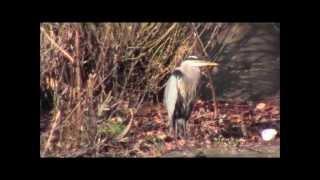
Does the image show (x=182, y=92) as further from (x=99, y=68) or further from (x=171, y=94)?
(x=99, y=68)

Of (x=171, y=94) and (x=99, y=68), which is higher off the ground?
(x=99, y=68)

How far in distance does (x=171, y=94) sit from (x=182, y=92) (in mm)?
90

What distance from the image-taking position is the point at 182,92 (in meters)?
4.48

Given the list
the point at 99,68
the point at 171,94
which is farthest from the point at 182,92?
the point at 99,68

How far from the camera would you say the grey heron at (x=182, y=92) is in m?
4.46

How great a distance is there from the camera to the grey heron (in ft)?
14.6

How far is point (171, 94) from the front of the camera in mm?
4469

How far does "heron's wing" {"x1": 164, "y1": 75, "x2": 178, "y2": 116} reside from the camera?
14.6ft

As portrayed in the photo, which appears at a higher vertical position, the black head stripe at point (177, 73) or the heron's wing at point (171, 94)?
the black head stripe at point (177, 73)

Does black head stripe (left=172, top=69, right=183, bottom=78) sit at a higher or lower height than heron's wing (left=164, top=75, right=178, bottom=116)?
higher

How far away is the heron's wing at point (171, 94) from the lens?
4.46 meters
